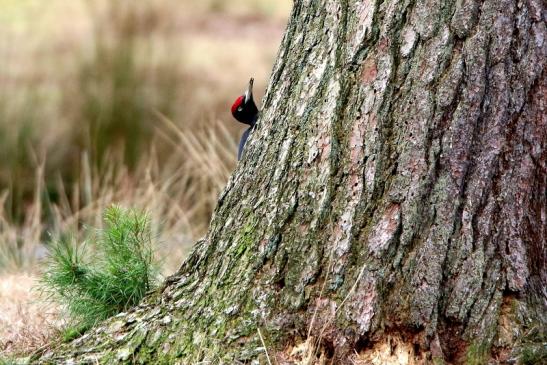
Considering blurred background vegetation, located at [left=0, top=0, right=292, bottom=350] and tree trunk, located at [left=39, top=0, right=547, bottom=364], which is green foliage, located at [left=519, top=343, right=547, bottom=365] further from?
blurred background vegetation, located at [left=0, top=0, right=292, bottom=350]

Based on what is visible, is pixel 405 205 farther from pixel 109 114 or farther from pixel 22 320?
pixel 109 114

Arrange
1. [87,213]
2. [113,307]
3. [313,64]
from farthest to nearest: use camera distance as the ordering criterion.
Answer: [87,213] → [113,307] → [313,64]

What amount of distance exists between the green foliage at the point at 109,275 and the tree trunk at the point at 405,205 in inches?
11.6

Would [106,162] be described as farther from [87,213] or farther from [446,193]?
[446,193]

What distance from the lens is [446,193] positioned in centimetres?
229

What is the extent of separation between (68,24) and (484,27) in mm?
8028

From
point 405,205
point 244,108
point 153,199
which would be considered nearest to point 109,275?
point 405,205

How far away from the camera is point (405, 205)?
2299mm

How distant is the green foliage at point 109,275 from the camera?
2662 millimetres

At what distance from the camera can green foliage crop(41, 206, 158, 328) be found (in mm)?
2662

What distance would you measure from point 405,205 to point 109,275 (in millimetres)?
901

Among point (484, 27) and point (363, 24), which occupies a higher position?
point (363, 24)

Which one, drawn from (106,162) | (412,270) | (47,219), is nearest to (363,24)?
(412,270)

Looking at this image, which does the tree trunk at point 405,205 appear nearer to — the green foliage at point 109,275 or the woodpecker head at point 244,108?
the green foliage at point 109,275
